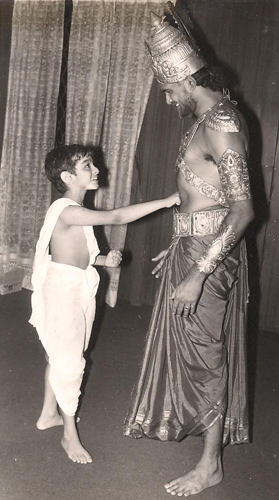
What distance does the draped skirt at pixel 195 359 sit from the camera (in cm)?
204

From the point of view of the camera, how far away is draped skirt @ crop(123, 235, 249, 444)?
204 cm

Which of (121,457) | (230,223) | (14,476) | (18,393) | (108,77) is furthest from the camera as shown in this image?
(108,77)

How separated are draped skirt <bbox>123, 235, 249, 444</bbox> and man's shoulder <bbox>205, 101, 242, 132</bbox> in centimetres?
42

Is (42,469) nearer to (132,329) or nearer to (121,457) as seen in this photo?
(121,457)

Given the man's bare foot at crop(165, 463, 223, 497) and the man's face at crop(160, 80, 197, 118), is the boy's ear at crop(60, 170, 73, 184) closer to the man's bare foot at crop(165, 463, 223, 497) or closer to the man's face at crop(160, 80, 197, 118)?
the man's face at crop(160, 80, 197, 118)

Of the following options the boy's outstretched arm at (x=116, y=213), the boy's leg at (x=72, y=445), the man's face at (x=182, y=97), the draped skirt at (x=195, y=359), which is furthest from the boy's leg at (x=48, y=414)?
the man's face at (x=182, y=97)

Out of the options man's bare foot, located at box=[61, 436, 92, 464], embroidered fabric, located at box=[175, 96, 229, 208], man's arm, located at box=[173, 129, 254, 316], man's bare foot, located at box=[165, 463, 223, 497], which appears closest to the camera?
man's arm, located at box=[173, 129, 254, 316]

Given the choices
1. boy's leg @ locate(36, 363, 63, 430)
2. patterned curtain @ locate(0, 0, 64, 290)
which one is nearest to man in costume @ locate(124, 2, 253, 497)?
boy's leg @ locate(36, 363, 63, 430)

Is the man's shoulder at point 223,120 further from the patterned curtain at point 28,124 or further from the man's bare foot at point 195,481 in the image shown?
the patterned curtain at point 28,124

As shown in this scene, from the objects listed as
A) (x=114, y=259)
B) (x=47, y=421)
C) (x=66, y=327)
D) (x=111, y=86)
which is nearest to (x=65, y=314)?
(x=66, y=327)

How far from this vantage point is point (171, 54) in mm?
1959

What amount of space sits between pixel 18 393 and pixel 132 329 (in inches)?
53.3

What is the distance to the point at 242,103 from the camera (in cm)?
406

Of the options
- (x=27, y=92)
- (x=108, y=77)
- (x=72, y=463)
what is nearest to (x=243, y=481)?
(x=72, y=463)
